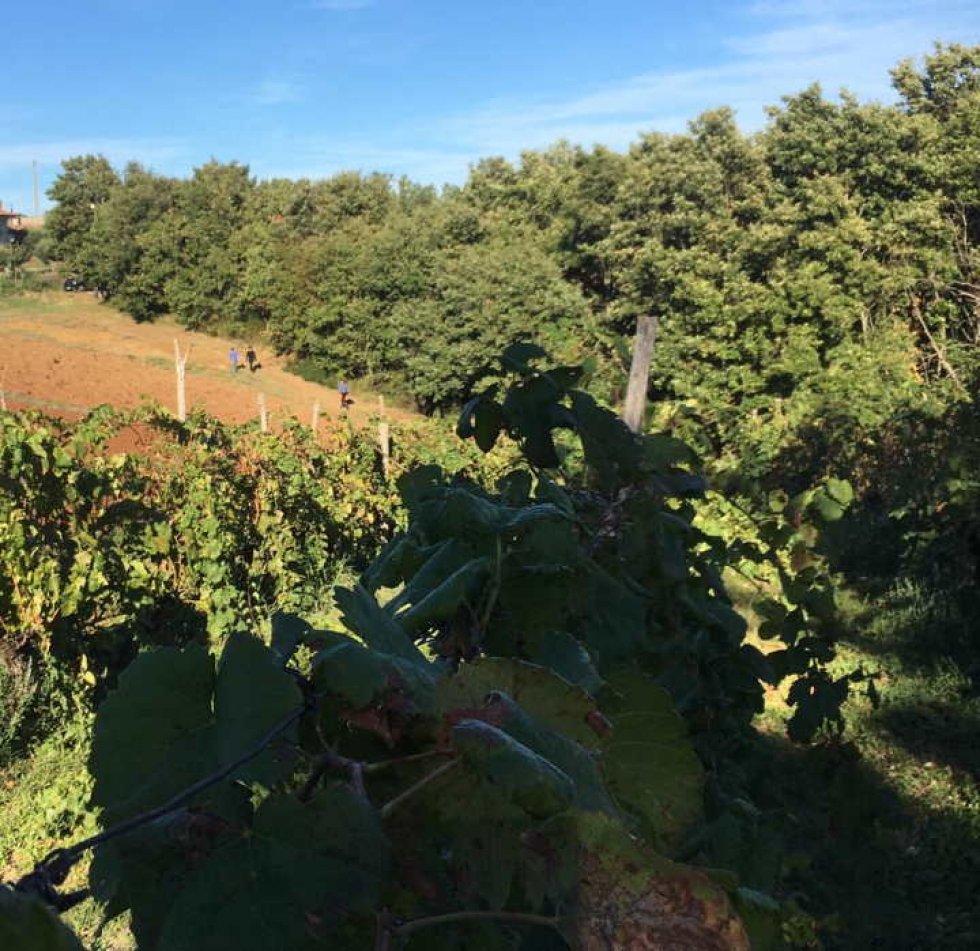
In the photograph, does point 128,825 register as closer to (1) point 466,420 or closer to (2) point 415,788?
(2) point 415,788

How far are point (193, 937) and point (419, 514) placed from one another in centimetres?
79

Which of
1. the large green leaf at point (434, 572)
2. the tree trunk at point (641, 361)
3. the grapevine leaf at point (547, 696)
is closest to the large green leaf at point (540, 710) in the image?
the grapevine leaf at point (547, 696)

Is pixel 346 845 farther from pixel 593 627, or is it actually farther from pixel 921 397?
pixel 921 397

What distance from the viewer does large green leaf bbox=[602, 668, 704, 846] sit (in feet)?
2.75

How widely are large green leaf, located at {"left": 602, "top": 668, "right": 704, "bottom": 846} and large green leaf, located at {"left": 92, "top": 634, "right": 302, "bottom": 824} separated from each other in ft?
1.19

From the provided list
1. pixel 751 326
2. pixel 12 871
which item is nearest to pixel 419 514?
pixel 12 871

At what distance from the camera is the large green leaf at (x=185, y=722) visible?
0.55 meters

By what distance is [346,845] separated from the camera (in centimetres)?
52

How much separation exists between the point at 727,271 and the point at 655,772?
18.5m

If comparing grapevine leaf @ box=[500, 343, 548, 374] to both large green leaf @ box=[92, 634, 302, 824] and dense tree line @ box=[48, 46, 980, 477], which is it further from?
dense tree line @ box=[48, 46, 980, 477]

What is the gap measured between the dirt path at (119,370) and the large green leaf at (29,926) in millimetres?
19873

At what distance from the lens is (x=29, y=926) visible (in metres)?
0.37

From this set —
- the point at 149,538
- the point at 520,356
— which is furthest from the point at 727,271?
the point at 520,356

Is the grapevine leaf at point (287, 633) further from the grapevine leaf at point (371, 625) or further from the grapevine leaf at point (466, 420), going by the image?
the grapevine leaf at point (466, 420)
